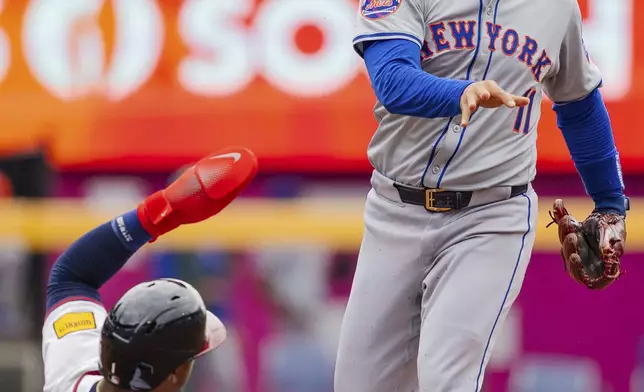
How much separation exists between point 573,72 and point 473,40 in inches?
13.4

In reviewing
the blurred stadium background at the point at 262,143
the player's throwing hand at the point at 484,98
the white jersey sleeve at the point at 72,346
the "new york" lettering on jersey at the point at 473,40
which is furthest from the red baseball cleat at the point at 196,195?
the blurred stadium background at the point at 262,143

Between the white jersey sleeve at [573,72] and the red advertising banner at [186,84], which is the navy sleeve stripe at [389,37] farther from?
the red advertising banner at [186,84]

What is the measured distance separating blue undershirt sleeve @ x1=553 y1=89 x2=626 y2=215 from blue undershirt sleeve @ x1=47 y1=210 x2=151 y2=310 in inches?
41.9

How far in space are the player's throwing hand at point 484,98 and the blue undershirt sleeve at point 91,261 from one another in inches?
33.7

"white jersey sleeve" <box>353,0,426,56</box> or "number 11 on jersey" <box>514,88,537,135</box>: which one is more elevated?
"white jersey sleeve" <box>353,0,426,56</box>

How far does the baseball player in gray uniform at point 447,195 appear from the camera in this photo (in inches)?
111

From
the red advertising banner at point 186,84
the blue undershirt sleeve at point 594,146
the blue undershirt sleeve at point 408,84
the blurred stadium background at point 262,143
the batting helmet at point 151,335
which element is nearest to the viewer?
the batting helmet at point 151,335

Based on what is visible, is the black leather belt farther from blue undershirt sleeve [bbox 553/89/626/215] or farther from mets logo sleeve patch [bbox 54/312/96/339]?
mets logo sleeve patch [bbox 54/312/96/339]

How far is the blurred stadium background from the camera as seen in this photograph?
621 centimetres

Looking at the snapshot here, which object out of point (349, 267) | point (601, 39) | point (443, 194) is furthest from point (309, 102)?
point (443, 194)

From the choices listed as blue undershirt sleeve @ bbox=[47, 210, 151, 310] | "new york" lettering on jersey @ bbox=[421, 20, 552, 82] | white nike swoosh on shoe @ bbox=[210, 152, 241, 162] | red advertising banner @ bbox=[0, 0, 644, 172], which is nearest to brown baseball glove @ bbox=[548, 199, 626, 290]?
"new york" lettering on jersey @ bbox=[421, 20, 552, 82]

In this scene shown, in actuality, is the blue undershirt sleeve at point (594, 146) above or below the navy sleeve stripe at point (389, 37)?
below

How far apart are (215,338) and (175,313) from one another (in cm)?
20

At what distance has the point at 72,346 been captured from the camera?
261 cm
